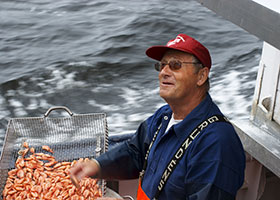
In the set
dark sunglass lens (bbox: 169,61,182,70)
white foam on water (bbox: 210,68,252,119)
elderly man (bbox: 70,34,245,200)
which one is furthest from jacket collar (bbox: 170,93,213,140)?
white foam on water (bbox: 210,68,252,119)

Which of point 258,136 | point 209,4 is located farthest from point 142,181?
point 258,136

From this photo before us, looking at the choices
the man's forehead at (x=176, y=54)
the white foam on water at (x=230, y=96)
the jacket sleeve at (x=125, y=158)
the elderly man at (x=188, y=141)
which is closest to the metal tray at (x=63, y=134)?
the jacket sleeve at (x=125, y=158)

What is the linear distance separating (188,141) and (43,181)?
207 centimetres

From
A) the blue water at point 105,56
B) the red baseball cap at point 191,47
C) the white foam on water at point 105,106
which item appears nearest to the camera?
the red baseball cap at point 191,47

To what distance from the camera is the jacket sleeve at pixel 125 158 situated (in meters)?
2.68

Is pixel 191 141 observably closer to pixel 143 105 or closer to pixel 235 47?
pixel 143 105

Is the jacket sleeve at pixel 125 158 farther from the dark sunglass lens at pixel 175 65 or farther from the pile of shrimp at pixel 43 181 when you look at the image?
the pile of shrimp at pixel 43 181

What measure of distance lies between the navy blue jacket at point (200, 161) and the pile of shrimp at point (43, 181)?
1391mm

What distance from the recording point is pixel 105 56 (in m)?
11.0

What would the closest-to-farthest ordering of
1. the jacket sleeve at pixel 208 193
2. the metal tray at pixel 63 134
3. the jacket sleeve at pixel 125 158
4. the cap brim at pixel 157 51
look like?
the jacket sleeve at pixel 208 193
the cap brim at pixel 157 51
the jacket sleeve at pixel 125 158
the metal tray at pixel 63 134

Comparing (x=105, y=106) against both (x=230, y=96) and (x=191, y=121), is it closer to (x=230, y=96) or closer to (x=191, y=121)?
(x=230, y=96)

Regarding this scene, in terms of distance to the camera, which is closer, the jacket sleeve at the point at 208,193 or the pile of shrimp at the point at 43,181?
the jacket sleeve at the point at 208,193

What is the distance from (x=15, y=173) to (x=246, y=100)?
→ 5.79m

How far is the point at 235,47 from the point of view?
1155 cm
